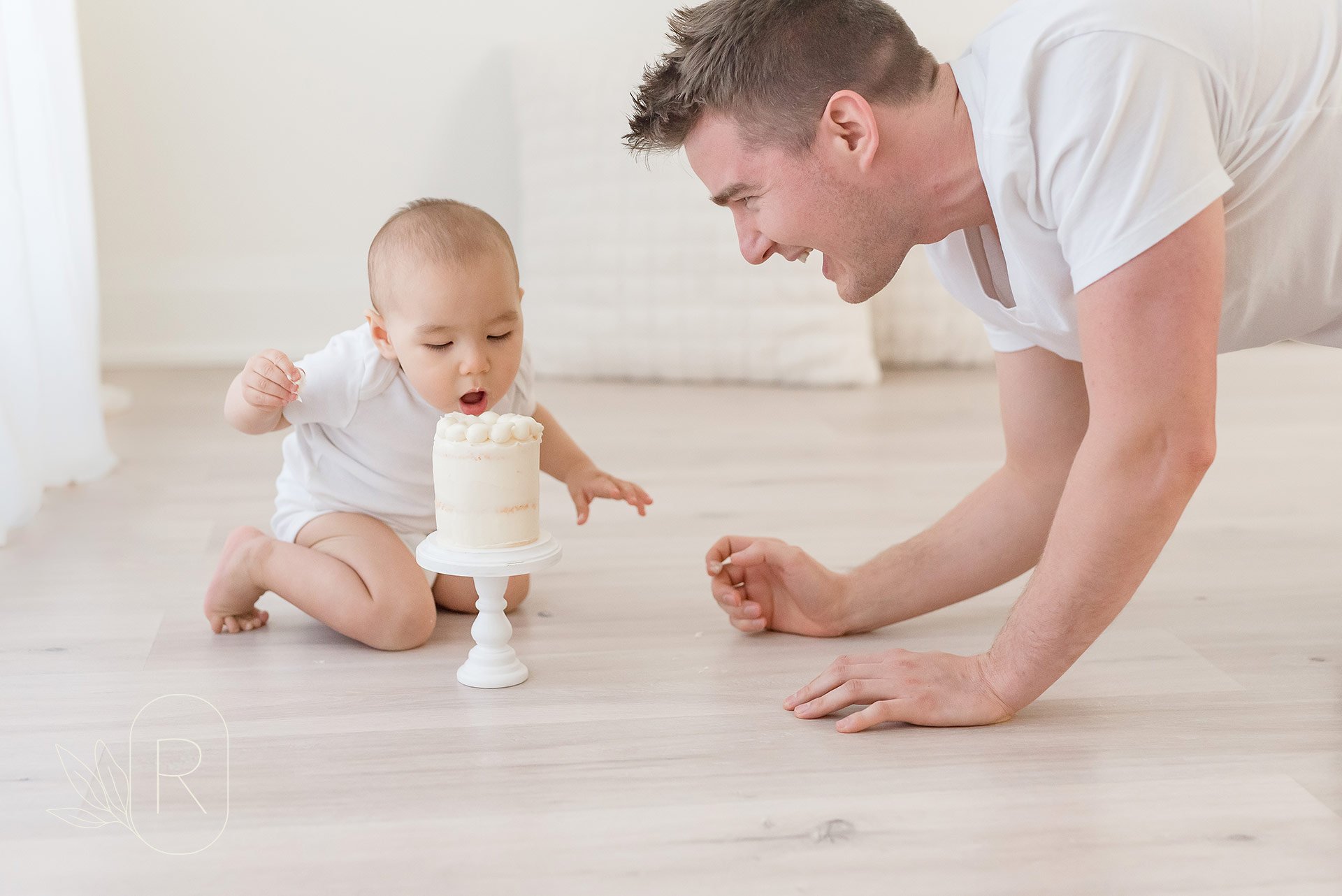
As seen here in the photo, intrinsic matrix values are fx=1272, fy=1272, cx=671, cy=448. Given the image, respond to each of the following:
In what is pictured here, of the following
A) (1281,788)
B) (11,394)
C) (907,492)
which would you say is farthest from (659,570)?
(11,394)

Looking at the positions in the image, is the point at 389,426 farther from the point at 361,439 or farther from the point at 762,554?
the point at 762,554

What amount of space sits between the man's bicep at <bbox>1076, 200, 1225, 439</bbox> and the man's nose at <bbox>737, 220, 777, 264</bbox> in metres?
0.31

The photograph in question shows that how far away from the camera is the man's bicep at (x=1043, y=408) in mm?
1338

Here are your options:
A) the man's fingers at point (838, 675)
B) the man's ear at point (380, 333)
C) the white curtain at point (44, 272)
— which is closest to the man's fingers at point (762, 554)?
the man's fingers at point (838, 675)

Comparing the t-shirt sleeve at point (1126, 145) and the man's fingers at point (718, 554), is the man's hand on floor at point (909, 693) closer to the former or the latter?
the man's fingers at point (718, 554)

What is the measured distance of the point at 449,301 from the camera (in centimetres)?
130

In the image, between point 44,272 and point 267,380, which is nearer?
point 267,380

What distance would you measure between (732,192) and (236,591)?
0.70 meters

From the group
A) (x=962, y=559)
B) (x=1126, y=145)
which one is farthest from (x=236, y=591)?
(x=1126, y=145)

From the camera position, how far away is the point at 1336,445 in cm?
229

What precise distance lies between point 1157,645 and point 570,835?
719 millimetres

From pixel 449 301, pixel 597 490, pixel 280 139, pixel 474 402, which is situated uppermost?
pixel 280 139

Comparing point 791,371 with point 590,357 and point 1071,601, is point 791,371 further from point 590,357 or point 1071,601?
point 1071,601

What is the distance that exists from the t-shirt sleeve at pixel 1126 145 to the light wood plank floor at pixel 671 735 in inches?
16.9
